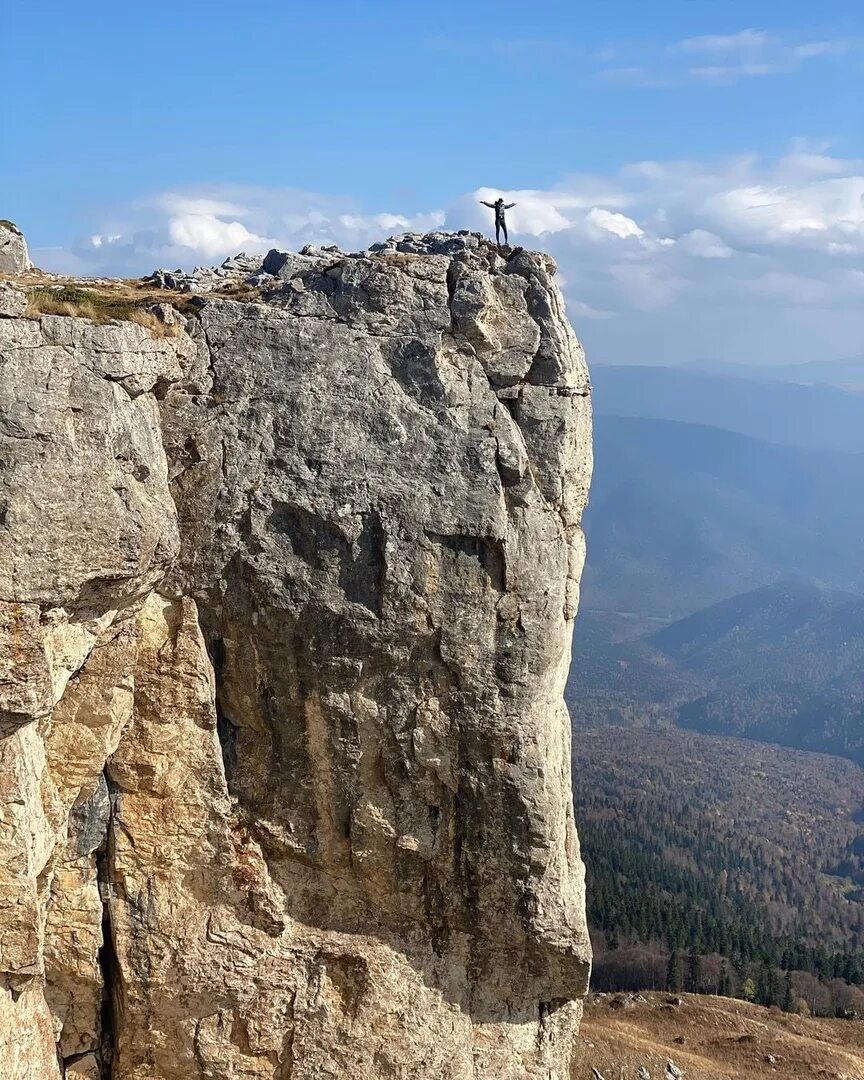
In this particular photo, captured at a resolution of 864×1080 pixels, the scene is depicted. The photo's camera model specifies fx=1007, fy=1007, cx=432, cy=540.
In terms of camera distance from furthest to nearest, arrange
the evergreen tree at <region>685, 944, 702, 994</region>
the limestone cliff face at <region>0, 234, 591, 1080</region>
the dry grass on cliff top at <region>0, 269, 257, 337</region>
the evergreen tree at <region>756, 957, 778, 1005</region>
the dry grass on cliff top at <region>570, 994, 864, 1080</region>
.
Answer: the evergreen tree at <region>685, 944, 702, 994</region>, the evergreen tree at <region>756, 957, 778, 1005</region>, the dry grass on cliff top at <region>570, 994, 864, 1080</region>, the limestone cliff face at <region>0, 234, 591, 1080</region>, the dry grass on cliff top at <region>0, 269, 257, 337</region>

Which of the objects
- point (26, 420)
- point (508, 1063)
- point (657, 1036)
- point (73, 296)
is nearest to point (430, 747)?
point (508, 1063)

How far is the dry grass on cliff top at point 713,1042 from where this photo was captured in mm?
31672

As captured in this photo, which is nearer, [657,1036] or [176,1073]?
[176,1073]

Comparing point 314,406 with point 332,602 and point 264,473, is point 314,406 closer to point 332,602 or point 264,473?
point 264,473

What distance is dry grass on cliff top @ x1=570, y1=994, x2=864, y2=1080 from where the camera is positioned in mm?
31672

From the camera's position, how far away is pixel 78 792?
17.0 metres

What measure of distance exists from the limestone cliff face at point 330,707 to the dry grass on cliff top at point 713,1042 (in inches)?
594

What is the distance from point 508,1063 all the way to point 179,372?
1432cm

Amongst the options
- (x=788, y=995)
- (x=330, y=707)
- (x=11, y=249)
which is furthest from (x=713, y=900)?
(x=11, y=249)

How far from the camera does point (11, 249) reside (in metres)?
19.8

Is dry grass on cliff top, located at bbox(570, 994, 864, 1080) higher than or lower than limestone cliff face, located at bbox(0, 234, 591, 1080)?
lower

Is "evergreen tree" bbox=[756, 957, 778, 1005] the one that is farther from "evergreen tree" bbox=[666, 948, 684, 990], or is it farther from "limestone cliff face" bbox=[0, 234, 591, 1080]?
"limestone cliff face" bbox=[0, 234, 591, 1080]

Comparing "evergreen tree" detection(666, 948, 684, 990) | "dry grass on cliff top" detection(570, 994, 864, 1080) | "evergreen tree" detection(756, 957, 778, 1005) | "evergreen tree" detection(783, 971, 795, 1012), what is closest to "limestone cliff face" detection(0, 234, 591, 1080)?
"dry grass on cliff top" detection(570, 994, 864, 1080)

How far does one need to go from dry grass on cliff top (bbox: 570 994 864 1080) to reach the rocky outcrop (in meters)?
26.6
